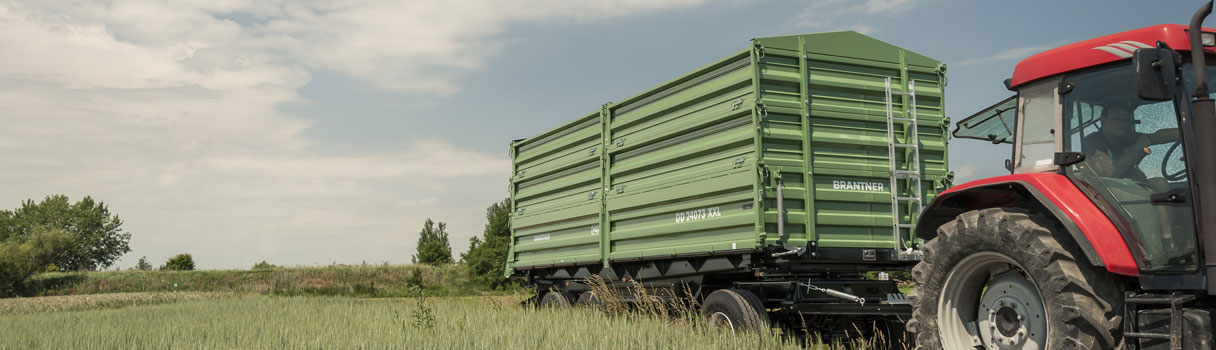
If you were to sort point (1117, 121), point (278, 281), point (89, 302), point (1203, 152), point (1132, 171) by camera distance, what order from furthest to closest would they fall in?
point (278, 281), point (89, 302), point (1117, 121), point (1132, 171), point (1203, 152)

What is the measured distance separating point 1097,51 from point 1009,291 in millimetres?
1488

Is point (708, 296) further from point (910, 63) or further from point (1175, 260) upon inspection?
point (1175, 260)

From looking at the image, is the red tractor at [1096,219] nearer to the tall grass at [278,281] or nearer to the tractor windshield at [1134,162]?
the tractor windshield at [1134,162]

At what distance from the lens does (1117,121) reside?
476 cm

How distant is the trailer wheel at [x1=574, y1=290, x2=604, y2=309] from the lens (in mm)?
11289

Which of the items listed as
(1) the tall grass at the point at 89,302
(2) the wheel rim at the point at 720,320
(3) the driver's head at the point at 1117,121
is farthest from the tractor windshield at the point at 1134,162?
(1) the tall grass at the point at 89,302

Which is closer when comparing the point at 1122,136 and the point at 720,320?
the point at 1122,136

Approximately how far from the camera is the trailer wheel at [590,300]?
1129cm

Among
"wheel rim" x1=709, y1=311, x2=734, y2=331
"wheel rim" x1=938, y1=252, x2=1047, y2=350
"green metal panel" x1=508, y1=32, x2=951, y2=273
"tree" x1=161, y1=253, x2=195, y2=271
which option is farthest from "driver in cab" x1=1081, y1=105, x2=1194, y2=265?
"tree" x1=161, y1=253, x2=195, y2=271

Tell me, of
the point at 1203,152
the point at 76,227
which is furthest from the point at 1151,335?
the point at 76,227

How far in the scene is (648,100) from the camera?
10633 mm

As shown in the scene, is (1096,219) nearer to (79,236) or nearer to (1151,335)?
(1151,335)

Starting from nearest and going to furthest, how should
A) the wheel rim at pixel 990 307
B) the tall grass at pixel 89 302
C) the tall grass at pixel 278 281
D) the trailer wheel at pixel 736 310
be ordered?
the wheel rim at pixel 990 307 → the trailer wheel at pixel 736 310 → the tall grass at pixel 89 302 → the tall grass at pixel 278 281

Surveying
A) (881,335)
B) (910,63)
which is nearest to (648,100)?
(910,63)
